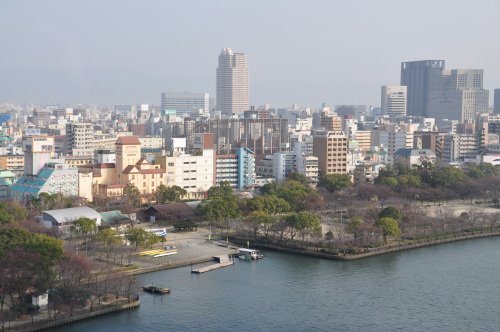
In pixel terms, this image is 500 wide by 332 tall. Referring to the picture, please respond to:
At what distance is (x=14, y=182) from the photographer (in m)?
18.0

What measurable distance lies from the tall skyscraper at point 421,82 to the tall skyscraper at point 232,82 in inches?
510

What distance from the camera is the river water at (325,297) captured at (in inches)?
341

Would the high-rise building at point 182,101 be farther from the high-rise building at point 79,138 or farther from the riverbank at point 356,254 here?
the riverbank at point 356,254

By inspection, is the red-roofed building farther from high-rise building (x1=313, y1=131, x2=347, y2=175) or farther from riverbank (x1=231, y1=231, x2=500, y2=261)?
high-rise building (x1=313, y1=131, x2=347, y2=175)

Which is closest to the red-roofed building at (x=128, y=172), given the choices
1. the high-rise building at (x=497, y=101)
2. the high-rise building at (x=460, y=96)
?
the high-rise building at (x=460, y=96)

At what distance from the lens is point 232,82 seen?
200 feet

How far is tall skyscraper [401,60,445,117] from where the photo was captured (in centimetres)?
5500

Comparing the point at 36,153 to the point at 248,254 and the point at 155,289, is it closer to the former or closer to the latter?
the point at 248,254

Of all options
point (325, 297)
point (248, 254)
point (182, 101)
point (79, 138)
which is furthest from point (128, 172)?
point (182, 101)

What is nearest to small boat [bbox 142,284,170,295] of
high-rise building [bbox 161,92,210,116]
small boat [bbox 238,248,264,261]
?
small boat [bbox 238,248,264,261]

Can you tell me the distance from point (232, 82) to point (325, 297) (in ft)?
170

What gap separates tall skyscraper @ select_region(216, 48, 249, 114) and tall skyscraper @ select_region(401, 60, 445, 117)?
13.0 metres

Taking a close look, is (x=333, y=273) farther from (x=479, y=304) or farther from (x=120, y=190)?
(x=120, y=190)

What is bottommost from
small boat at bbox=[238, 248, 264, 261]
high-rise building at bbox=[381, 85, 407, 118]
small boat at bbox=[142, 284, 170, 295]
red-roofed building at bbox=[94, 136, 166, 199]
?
small boat at bbox=[142, 284, 170, 295]
